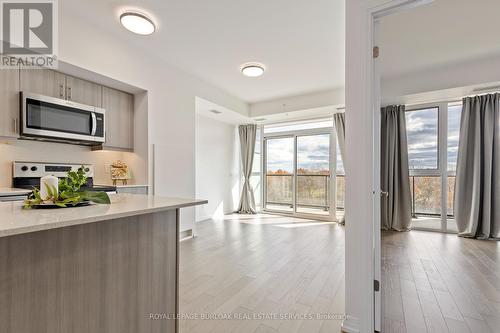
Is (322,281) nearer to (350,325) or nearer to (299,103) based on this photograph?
(350,325)

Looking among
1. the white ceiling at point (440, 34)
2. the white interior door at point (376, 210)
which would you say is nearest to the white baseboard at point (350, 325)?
the white interior door at point (376, 210)

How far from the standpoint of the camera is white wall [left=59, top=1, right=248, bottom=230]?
8.36 ft

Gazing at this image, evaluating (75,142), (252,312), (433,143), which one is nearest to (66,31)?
(75,142)

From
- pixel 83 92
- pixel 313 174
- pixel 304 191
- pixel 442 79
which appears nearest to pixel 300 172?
pixel 313 174

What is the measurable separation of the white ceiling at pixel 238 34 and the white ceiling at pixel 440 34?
0.69 metres

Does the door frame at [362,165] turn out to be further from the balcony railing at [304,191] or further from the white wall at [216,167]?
the white wall at [216,167]

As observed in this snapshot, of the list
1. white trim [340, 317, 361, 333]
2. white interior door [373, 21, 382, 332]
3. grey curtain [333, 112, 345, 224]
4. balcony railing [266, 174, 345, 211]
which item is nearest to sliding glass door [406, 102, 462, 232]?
grey curtain [333, 112, 345, 224]

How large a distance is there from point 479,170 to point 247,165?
4.75 m

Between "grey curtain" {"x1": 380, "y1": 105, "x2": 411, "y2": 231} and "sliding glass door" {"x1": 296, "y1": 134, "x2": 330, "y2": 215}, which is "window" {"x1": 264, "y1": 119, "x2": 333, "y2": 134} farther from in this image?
"grey curtain" {"x1": 380, "y1": 105, "x2": 411, "y2": 231}

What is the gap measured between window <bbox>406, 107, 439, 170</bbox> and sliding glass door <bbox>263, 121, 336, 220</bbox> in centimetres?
153

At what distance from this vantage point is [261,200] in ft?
21.4

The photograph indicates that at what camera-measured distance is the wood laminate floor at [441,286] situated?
1749 millimetres

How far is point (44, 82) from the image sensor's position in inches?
99.7

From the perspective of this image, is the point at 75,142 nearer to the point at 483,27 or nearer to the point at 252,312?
the point at 252,312
